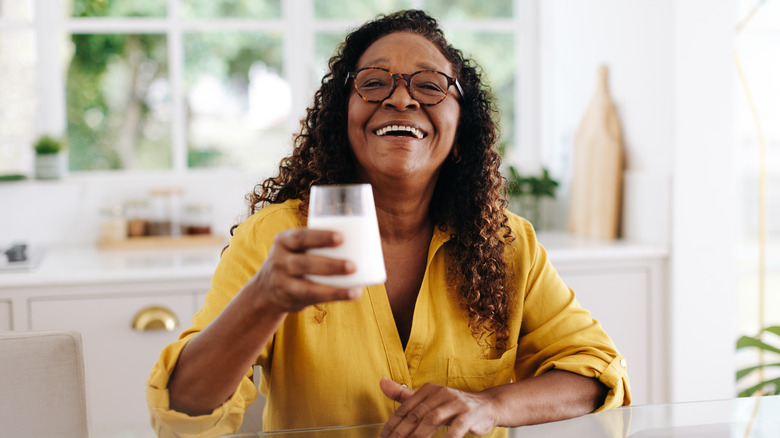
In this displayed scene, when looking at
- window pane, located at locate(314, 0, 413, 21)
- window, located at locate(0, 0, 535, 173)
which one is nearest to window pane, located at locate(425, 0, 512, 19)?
window, located at locate(0, 0, 535, 173)

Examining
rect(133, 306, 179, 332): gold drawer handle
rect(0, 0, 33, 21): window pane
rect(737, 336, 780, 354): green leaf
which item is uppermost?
rect(0, 0, 33, 21): window pane

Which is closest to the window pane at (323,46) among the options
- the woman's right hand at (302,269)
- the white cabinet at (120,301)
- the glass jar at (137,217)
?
the glass jar at (137,217)

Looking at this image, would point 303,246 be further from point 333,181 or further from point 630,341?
point 630,341

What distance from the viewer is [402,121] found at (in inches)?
50.9

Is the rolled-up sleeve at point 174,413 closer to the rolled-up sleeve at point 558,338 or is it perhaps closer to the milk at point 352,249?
Answer: the milk at point 352,249

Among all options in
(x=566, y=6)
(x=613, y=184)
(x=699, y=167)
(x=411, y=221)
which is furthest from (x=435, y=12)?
(x=411, y=221)

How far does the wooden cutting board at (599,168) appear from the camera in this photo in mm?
2688

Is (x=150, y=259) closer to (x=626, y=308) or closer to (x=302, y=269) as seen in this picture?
(x=626, y=308)

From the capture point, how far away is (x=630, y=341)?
2.51m

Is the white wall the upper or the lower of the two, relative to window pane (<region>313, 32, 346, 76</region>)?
lower

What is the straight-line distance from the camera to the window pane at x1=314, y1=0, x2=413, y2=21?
3.07 m

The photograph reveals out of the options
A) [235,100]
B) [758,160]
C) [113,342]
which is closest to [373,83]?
[113,342]

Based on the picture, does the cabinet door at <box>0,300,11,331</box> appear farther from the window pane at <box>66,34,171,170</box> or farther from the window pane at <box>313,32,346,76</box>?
the window pane at <box>313,32,346,76</box>

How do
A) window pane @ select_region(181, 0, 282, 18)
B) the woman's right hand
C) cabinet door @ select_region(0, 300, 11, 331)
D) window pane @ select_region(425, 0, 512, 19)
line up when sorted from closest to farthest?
the woman's right hand < cabinet door @ select_region(0, 300, 11, 331) < window pane @ select_region(181, 0, 282, 18) < window pane @ select_region(425, 0, 512, 19)
